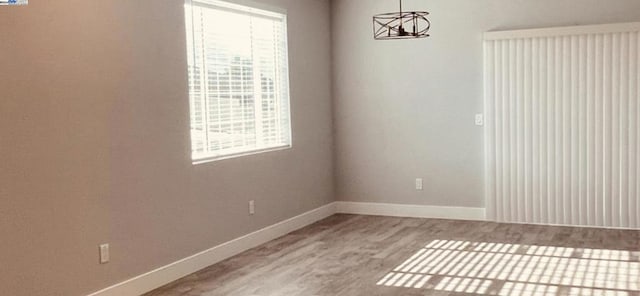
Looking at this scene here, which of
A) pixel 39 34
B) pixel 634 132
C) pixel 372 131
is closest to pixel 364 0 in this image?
pixel 372 131

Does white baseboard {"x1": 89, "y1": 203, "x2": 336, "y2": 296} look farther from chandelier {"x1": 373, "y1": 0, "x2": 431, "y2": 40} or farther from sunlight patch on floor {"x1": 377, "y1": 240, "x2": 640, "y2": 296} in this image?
chandelier {"x1": 373, "y1": 0, "x2": 431, "y2": 40}

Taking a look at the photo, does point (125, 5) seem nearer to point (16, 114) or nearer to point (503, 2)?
point (16, 114)

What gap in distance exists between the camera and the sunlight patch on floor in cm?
448

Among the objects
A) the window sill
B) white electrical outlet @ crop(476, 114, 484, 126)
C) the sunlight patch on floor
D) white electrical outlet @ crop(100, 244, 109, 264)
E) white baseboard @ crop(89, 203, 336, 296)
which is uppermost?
white electrical outlet @ crop(476, 114, 484, 126)

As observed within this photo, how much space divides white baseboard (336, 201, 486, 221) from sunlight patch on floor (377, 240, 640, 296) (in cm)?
118

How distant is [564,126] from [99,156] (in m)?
4.34

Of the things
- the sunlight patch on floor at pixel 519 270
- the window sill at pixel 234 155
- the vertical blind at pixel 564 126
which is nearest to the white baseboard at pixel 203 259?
the window sill at pixel 234 155

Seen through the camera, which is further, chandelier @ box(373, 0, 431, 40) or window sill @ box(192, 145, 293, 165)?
window sill @ box(192, 145, 293, 165)

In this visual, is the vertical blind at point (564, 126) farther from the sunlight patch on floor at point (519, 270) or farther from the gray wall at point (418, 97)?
the sunlight patch on floor at point (519, 270)

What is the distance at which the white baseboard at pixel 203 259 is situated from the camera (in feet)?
14.9

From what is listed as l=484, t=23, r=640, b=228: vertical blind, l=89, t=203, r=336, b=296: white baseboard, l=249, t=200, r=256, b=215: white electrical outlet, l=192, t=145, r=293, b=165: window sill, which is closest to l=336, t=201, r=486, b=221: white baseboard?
l=484, t=23, r=640, b=228: vertical blind

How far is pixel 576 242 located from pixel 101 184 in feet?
13.1

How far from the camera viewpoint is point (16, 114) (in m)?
3.71

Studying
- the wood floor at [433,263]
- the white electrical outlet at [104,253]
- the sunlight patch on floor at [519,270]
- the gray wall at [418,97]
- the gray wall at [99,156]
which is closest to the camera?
the gray wall at [99,156]
